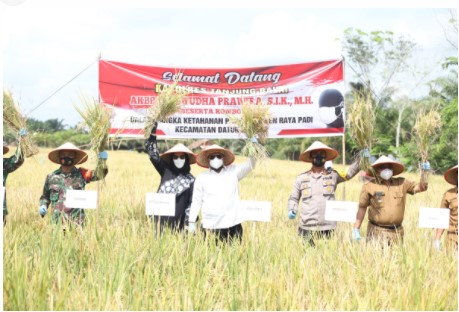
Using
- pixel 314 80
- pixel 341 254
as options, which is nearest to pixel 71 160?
pixel 341 254

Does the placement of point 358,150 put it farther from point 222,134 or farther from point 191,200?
point 222,134

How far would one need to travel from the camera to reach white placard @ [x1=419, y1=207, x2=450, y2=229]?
183 inches

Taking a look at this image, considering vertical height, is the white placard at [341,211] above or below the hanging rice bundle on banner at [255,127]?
below

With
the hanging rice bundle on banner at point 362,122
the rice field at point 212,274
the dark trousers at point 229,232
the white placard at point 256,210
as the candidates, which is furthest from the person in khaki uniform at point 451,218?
the dark trousers at point 229,232

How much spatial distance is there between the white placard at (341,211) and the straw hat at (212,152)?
4.04 feet

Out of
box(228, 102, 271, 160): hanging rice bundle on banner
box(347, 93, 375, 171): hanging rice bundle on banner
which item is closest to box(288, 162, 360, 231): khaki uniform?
box(347, 93, 375, 171): hanging rice bundle on banner

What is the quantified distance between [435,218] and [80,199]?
352cm

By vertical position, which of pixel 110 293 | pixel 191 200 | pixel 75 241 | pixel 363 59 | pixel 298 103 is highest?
pixel 363 59

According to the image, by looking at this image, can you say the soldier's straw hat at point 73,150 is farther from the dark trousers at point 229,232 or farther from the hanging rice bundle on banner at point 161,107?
the dark trousers at point 229,232

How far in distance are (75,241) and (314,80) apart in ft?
14.5

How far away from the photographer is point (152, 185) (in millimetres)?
10156

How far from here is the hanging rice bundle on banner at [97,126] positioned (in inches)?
207

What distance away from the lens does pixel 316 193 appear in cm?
532

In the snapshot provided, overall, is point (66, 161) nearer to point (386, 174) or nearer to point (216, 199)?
point (216, 199)
